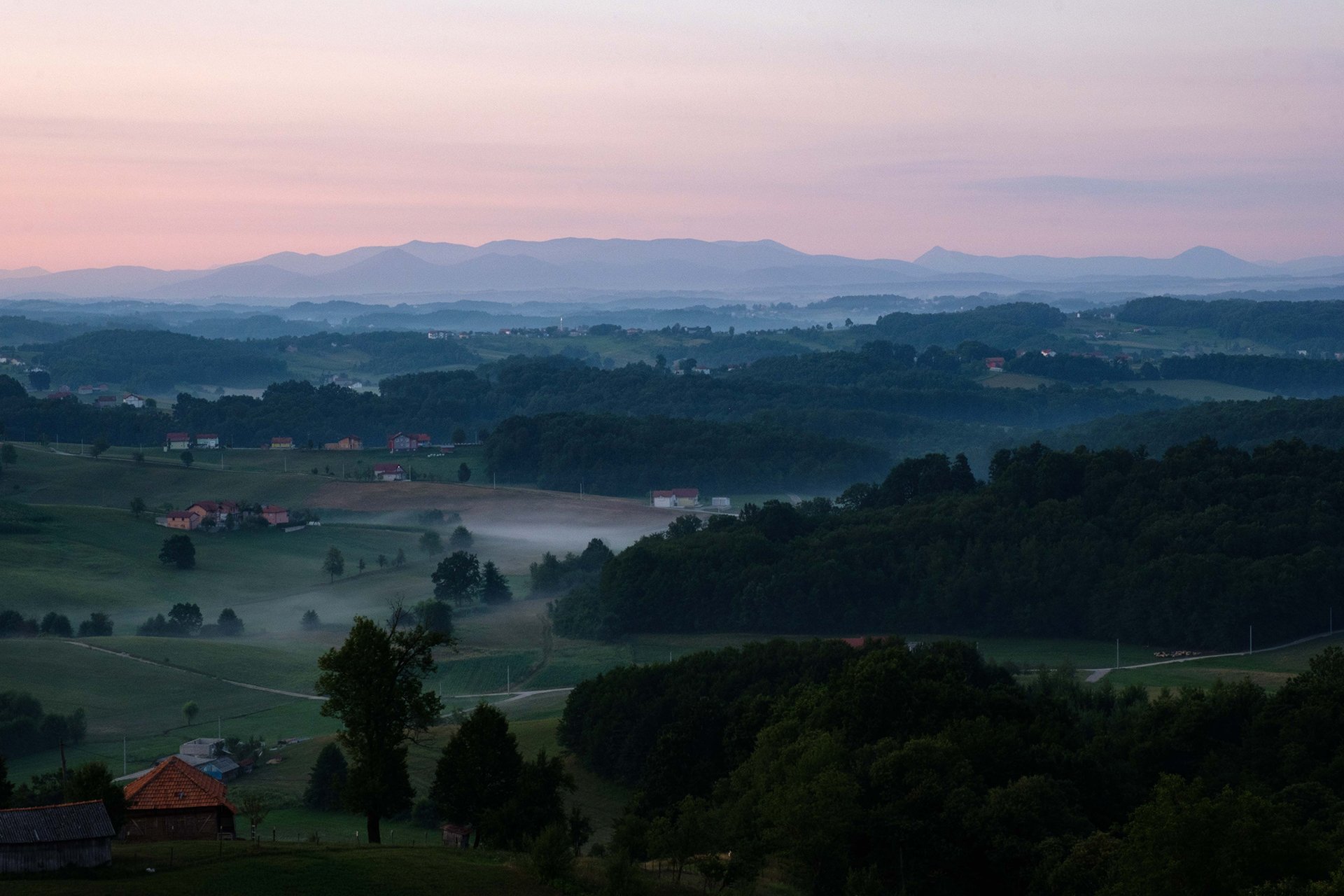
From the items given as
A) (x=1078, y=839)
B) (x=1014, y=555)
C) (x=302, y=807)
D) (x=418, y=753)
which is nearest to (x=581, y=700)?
(x=418, y=753)

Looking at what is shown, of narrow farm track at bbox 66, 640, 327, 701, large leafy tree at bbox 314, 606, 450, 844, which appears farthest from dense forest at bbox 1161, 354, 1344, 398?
large leafy tree at bbox 314, 606, 450, 844

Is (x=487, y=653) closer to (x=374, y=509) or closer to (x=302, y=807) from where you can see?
(x=302, y=807)

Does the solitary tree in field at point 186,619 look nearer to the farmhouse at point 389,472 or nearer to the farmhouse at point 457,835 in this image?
the farmhouse at point 457,835

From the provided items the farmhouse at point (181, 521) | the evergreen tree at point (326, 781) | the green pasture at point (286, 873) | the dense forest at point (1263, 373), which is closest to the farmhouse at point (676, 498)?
the farmhouse at point (181, 521)

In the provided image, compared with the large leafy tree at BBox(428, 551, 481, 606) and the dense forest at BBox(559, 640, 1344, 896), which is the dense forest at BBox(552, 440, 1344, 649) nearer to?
the large leafy tree at BBox(428, 551, 481, 606)

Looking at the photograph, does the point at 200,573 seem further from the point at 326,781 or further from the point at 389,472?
the point at 326,781
